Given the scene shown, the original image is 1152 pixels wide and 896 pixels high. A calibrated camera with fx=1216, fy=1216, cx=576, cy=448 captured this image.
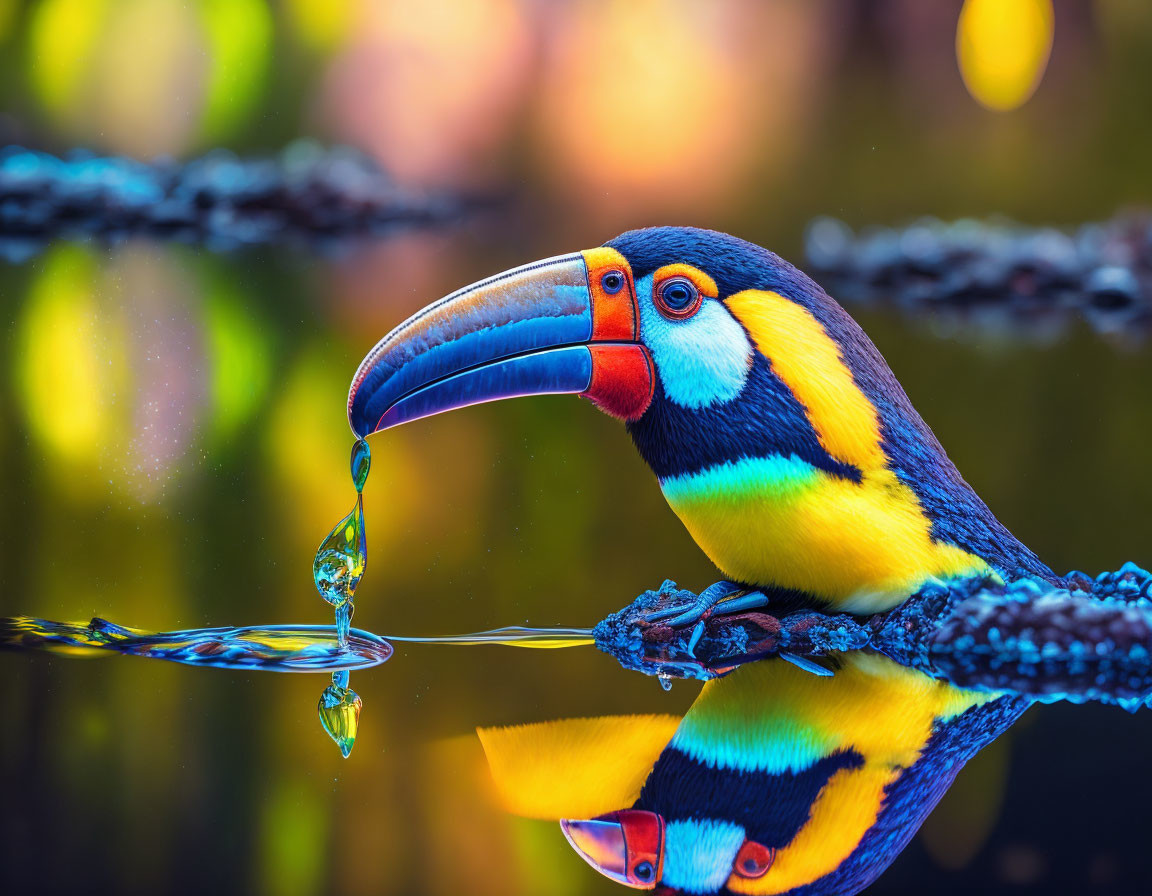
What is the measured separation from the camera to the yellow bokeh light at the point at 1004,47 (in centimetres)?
283

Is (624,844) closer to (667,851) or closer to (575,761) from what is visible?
(667,851)

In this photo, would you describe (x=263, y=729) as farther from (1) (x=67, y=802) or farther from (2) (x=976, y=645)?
(2) (x=976, y=645)

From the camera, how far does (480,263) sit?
114 inches

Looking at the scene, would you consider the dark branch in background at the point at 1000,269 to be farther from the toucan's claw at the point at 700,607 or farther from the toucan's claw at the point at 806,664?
the toucan's claw at the point at 806,664

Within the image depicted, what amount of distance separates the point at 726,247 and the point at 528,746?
0.80 metres

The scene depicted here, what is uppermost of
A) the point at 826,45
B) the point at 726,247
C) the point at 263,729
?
the point at 826,45

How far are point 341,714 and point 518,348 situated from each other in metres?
0.58

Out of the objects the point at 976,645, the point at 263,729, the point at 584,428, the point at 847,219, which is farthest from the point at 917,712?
the point at 847,219

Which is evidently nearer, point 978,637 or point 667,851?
point 667,851

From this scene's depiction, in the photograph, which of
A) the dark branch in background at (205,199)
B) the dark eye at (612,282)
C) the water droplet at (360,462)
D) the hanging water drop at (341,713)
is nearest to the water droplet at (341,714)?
the hanging water drop at (341,713)

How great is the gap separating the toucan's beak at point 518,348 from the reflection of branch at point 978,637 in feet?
1.13

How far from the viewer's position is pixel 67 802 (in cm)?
111

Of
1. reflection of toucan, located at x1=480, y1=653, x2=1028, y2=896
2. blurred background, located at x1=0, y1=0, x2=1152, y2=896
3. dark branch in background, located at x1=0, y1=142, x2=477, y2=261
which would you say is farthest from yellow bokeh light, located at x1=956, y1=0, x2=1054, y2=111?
reflection of toucan, located at x1=480, y1=653, x2=1028, y2=896

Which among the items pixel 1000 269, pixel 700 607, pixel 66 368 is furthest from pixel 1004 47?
pixel 66 368
